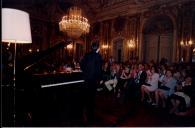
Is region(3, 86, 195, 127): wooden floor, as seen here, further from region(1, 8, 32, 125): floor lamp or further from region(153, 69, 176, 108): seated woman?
region(1, 8, 32, 125): floor lamp

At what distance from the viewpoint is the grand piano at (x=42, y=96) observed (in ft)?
8.39

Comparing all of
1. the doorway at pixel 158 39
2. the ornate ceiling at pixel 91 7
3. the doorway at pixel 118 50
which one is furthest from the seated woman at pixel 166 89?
the doorway at pixel 118 50

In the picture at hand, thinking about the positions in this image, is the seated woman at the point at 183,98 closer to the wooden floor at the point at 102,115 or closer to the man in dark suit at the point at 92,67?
the wooden floor at the point at 102,115

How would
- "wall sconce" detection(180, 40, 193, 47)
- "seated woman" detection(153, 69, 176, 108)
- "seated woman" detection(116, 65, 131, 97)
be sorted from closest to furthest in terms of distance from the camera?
1. "seated woman" detection(153, 69, 176, 108)
2. "seated woman" detection(116, 65, 131, 97)
3. "wall sconce" detection(180, 40, 193, 47)

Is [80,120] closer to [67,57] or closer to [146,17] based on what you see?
[146,17]

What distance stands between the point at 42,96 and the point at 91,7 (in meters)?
8.39

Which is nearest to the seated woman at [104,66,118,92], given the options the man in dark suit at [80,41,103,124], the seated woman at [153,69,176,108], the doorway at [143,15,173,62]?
the seated woman at [153,69,176,108]

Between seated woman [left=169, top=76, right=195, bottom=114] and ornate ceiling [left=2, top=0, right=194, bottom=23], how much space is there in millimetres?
5185

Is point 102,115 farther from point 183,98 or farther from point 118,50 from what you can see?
point 118,50

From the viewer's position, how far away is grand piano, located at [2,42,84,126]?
256 cm

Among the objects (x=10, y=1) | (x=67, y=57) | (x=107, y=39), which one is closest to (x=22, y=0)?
(x=10, y=1)

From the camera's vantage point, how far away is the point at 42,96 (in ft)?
10.5

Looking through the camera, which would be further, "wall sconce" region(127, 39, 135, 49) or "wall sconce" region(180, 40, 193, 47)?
"wall sconce" region(127, 39, 135, 49)

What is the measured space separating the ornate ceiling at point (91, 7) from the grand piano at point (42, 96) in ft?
19.3
